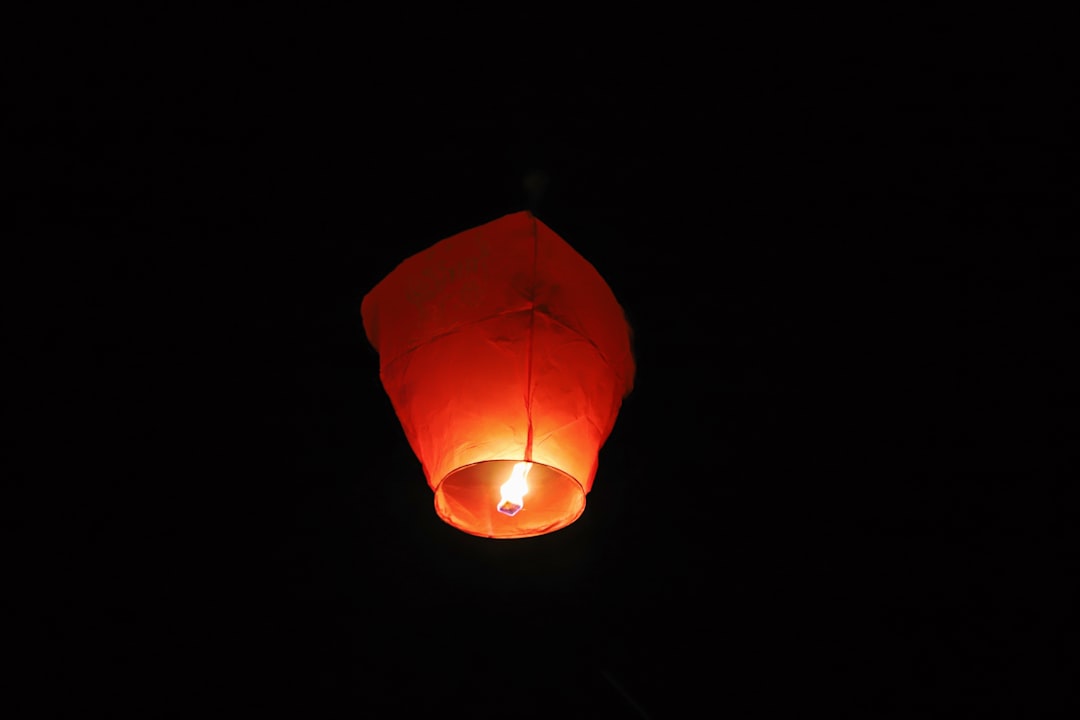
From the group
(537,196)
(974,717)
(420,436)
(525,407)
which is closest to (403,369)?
(420,436)

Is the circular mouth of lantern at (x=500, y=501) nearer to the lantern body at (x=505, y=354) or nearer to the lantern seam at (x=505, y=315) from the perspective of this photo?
the lantern body at (x=505, y=354)

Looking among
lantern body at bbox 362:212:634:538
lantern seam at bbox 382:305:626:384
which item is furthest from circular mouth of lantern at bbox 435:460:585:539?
lantern seam at bbox 382:305:626:384


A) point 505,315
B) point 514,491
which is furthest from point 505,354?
point 514,491

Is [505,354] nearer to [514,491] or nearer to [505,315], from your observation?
[505,315]

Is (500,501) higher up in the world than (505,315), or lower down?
lower down

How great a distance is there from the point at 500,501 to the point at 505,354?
1.19 feet

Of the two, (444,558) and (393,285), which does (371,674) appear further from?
(393,285)

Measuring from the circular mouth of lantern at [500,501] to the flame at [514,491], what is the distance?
0.02 meters

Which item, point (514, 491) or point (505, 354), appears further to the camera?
point (514, 491)

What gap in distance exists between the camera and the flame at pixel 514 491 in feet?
4.63

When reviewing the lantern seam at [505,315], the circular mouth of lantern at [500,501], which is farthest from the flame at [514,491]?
the lantern seam at [505,315]

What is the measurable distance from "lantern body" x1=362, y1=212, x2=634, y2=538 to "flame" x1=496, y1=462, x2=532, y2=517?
3.3 inches

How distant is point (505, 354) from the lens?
51.2 inches

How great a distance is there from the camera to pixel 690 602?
280 centimetres
